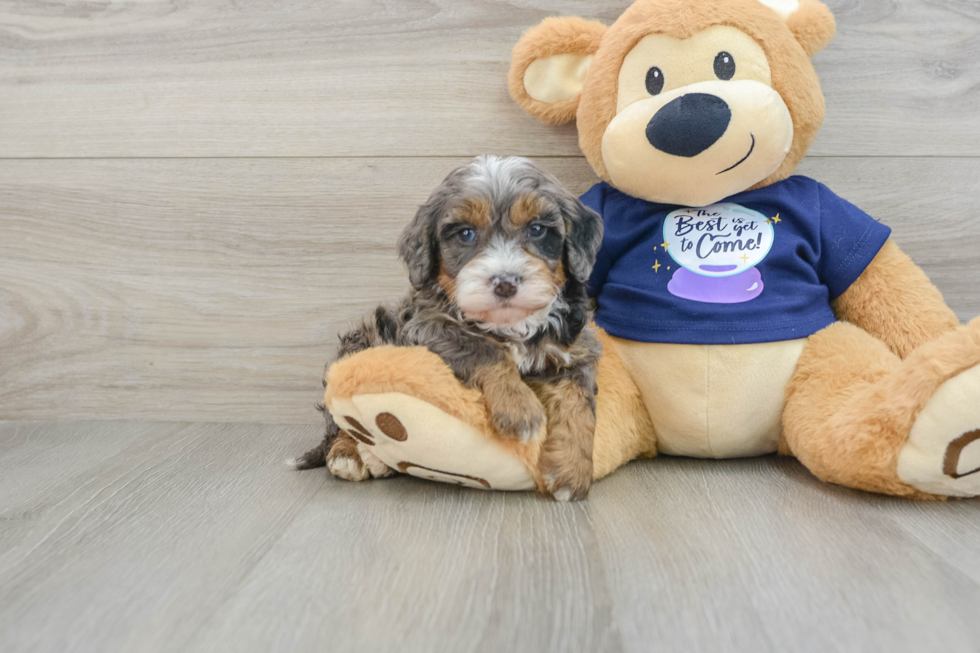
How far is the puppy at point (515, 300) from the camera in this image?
1.40 meters

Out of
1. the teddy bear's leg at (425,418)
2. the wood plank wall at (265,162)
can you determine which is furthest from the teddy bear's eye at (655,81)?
the teddy bear's leg at (425,418)

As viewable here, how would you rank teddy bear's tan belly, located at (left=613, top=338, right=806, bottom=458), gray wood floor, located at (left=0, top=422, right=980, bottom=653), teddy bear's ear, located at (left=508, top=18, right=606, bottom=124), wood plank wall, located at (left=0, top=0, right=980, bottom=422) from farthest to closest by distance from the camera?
wood plank wall, located at (left=0, top=0, right=980, bottom=422)
teddy bear's ear, located at (left=508, top=18, right=606, bottom=124)
teddy bear's tan belly, located at (left=613, top=338, right=806, bottom=458)
gray wood floor, located at (left=0, top=422, right=980, bottom=653)

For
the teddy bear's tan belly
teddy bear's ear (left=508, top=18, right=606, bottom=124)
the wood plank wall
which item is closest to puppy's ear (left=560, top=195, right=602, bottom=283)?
the teddy bear's tan belly

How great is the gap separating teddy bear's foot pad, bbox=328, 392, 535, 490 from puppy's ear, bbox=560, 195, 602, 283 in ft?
1.39

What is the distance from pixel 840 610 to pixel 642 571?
29 cm

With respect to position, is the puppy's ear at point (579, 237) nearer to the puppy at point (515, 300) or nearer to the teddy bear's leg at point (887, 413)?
the puppy at point (515, 300)

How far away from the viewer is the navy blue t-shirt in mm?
1631

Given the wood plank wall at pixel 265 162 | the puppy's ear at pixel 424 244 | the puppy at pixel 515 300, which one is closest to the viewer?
the puppy at pixel 515 300

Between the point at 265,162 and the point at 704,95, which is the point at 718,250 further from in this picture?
the point at 265,162

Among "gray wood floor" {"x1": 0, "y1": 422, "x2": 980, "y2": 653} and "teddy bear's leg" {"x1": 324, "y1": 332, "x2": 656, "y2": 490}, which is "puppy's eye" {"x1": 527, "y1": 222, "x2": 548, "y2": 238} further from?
"gray wood floor" {"x1": 0, "y1": 422, "x2": 980, "y2": 653}

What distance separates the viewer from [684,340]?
5.36ft

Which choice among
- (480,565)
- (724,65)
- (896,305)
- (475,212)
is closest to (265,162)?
(475,212)

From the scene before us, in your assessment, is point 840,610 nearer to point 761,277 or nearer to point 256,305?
point 761,277

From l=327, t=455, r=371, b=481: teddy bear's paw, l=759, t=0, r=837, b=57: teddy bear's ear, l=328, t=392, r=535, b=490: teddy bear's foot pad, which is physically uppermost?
l=759, t=0, r=837, b=57: teddy bear's ear
